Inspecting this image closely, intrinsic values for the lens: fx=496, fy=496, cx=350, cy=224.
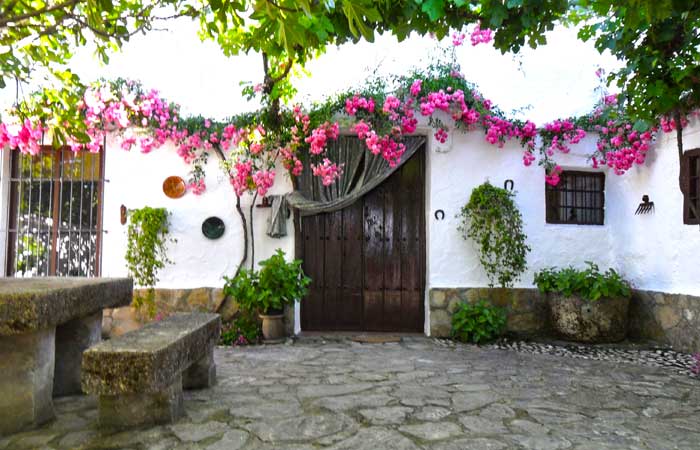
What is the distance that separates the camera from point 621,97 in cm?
393

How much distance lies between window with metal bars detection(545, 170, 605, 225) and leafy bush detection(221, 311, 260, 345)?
3472 millimetres

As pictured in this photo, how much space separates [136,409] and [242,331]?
8.73ft

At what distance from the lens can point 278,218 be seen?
17.6ft

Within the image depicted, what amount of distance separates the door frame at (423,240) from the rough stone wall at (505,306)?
0.13 metres

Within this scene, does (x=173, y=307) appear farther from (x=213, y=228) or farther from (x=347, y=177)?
(x=347, y=177)

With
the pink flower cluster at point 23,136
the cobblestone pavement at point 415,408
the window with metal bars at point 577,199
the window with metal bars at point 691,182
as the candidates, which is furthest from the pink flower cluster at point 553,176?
the pink flower cluster at point 23,136

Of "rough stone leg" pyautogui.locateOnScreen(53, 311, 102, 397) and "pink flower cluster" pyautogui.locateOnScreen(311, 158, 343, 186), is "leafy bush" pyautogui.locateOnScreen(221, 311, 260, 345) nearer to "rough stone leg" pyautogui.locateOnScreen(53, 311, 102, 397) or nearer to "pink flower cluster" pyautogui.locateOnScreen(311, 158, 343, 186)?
"pink flower cluster" pyautogui.locateOnScreen(311, 158, 343, 186)

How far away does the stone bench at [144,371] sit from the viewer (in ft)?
7.16

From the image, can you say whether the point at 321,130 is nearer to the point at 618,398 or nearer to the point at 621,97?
the point at 621,97

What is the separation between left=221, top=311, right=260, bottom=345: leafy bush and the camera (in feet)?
16.4

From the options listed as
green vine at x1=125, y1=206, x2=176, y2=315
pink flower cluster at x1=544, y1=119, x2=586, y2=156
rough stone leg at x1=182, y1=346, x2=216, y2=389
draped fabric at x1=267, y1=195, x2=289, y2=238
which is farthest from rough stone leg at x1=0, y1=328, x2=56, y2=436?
pink flower cluster at x1=544, y1=119, x2=586, y2=156

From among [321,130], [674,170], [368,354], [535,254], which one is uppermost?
[321,130]

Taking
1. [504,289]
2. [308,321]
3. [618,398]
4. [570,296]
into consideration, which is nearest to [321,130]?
[308,321]

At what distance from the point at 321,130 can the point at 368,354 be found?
229 cm
